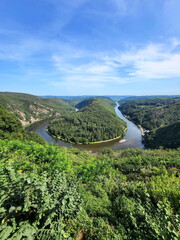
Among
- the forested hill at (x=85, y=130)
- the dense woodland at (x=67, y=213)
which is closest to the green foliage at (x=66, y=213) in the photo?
the dense woodland at (x=67, y=213)

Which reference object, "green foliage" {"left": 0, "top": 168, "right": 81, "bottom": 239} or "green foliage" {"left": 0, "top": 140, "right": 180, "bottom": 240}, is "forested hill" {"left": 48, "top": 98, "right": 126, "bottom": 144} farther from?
"green foliage" {"left": 0, "top": 168, "right": 81, "bottom": 239}

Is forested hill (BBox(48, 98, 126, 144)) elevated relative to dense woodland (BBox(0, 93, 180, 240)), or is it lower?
lower

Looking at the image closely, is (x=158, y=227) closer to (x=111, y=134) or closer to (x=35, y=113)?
(x=111, y=134)

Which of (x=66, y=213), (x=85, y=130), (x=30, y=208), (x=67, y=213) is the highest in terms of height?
(x=30, y=208)

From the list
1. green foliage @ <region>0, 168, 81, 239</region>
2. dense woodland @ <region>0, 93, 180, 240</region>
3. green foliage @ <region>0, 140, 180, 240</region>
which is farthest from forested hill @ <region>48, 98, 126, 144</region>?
green foliage @ <region>0, 168, 81, 239</region>

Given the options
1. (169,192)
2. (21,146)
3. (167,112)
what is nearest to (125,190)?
(169,192)

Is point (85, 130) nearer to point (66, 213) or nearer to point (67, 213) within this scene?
point (66, 213)

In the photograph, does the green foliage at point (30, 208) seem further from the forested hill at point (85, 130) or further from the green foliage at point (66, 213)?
the forested hill at point (85, 130)

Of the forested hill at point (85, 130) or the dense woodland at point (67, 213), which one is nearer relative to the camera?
the dense woodland at point (67, 213)

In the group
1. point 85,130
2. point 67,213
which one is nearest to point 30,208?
point 67,213

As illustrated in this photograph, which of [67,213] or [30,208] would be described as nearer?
[30,208]

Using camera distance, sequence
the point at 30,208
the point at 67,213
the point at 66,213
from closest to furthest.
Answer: the point at 30,208
the point at 67,213
the point at 66,213
